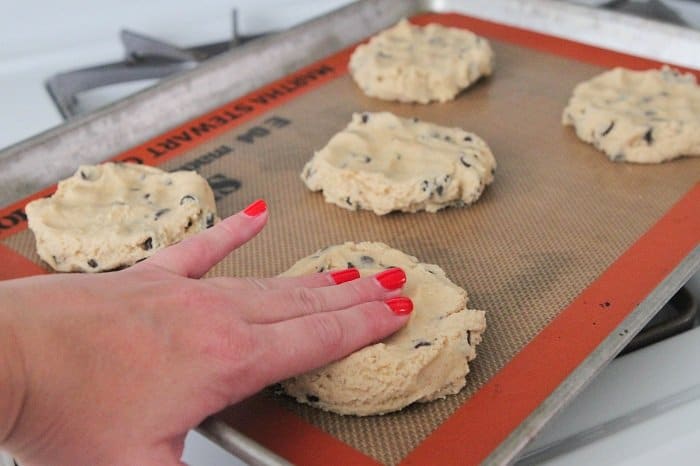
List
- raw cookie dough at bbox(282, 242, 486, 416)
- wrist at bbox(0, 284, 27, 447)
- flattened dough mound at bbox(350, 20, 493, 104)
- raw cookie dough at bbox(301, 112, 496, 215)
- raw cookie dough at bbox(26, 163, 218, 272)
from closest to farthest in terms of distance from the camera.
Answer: wrist at bbox(0, 284, 27, 447)
raw cookie dough at bbox(282, 242, 486, 416)
raw cookie dough at bbox(26, 163, 218, 272)
raw cookie dough at bbox(301, 112, 496, 215)
flattened dough mound at bbox(350, 20, 493, 104)

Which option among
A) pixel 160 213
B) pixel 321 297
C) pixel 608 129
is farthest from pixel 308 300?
pixel 608 129

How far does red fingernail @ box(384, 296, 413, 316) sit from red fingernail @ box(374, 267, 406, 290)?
2cm

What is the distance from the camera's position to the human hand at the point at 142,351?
2.72 feet

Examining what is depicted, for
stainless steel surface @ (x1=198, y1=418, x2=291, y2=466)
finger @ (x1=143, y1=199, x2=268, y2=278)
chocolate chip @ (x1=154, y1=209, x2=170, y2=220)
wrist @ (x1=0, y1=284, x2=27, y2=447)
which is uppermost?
wrist @ (x1=0, y1=284, x2=27, y2=447)

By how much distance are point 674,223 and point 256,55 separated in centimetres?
103

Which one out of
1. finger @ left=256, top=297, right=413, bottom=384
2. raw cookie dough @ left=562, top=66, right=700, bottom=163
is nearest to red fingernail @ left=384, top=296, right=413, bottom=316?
finger @ left=256, top=297, right=413, bottom=384

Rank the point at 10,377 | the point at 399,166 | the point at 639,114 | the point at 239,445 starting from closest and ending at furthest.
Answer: the point at 10,377
the point at 239,445
the point at 399,166
the point at 639,114

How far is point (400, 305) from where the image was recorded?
1123mm

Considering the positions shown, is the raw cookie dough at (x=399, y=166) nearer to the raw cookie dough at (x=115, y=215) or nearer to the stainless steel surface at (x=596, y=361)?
the raw cookie dough at (x=115, y=215)

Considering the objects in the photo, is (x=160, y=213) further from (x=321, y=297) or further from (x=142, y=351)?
(x=142, y=351)

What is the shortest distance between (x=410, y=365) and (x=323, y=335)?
143 millimetres

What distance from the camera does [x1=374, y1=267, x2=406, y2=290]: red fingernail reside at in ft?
3.74

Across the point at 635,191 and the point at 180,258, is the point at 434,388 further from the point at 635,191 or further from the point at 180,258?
the point at 635,191

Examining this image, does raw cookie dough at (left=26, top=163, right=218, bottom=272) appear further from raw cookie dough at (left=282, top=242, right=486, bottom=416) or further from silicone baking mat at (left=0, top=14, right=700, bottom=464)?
raw cookie dough at (left=282, top=242, right=486, bottom=416)
